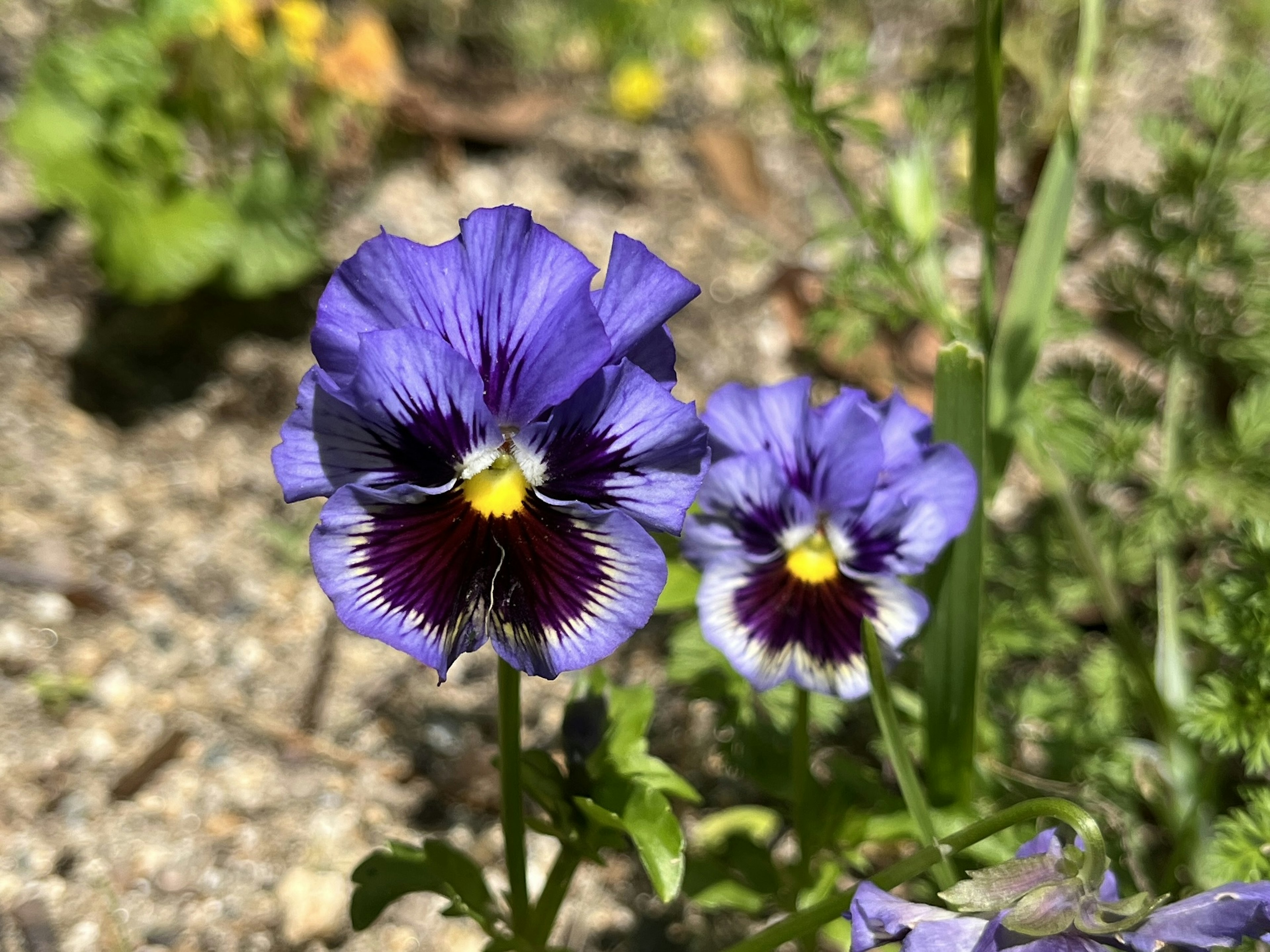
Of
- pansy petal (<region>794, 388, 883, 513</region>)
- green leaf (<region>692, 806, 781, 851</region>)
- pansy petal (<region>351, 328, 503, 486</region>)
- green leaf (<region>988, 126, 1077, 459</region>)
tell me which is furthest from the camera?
green leaf (<region>692, 806, 781, 851</region>)

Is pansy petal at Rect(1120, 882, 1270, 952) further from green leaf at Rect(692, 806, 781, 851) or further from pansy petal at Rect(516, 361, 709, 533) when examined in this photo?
green leaf at Rect(692, 806, 781, 851)

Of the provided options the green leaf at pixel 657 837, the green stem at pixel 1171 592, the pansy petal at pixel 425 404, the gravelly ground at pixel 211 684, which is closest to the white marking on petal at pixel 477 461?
the pansy petal at pixel 425 404

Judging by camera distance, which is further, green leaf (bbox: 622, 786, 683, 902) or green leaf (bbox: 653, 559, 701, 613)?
green leaf (bbox: 653, 559, 701, 613)

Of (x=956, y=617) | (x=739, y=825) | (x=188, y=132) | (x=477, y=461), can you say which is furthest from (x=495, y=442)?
(x=188, y=132)

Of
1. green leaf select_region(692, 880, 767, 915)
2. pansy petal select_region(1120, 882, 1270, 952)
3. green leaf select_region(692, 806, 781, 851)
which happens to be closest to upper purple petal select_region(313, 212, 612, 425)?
pansy petal select_region(1120, 882, 1270, 952)

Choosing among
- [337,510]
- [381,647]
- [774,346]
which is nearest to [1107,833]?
[337,510]
